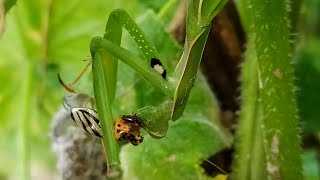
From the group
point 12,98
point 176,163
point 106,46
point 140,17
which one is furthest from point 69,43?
point 106,46

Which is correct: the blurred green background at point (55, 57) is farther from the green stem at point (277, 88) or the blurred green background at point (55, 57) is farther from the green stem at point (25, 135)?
the green stem at point (277, 88)

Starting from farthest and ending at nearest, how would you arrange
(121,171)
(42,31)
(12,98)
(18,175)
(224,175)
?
(12,98) → (42,31) → (18,175) → (121,171) → (224,175)

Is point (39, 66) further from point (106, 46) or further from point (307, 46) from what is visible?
point (106, 46)

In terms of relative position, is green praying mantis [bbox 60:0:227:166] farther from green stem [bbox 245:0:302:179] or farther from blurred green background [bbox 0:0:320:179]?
blurred green background [bbox 0:0:320:179]

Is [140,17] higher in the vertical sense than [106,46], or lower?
lower

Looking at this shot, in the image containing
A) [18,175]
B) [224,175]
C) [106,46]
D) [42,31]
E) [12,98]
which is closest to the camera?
[106,46]

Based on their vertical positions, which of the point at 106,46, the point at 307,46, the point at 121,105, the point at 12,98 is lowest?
the point at 307,46
